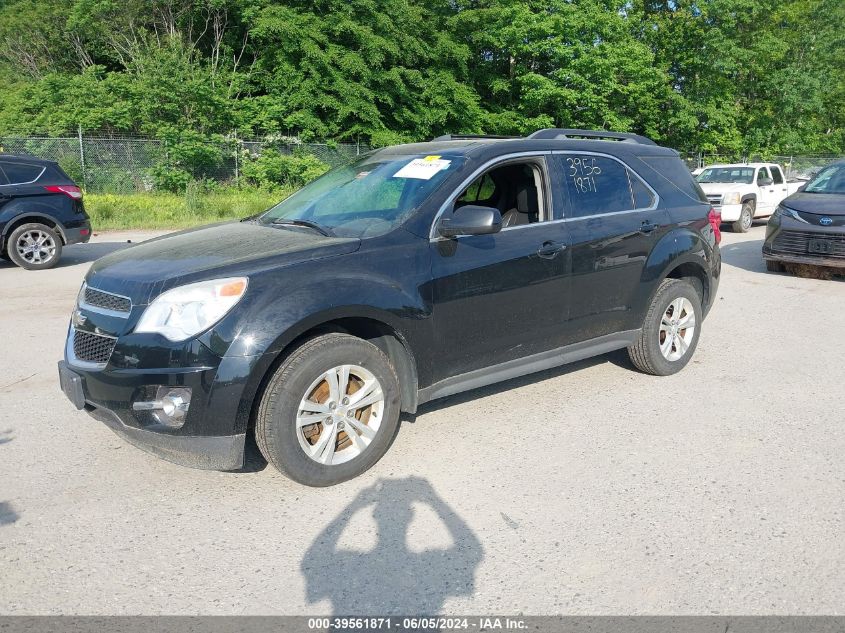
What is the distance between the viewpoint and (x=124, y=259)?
4.11 m

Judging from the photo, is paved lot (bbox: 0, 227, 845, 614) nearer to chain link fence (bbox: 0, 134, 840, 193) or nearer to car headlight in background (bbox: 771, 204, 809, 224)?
car headlight in background (bbox: 771, 204, 809, 224)

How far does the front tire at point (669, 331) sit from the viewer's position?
5.56 meters

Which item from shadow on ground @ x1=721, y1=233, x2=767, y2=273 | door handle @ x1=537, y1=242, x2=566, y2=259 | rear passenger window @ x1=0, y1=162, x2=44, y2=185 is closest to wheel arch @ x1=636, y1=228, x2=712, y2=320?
door handle @ x1=537, y1=242, x2=566, y2=259

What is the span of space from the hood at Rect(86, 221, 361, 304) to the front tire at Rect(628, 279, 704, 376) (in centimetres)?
275

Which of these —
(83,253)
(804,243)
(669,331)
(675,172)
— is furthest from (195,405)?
(83,253)

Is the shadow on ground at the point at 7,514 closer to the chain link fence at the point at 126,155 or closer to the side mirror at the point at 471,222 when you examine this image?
the side mirror at the point at 471,222

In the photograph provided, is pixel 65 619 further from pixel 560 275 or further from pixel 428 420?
pixel 560 275

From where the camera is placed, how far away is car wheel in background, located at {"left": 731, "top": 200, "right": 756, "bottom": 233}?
1769 centimetres

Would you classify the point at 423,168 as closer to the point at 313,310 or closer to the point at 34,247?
the point at 313,310

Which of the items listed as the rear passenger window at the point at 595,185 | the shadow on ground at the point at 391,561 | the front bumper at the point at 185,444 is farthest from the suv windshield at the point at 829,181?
the front bumper at the point at 185,444

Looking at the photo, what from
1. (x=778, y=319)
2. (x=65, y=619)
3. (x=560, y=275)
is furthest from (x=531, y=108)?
(x=65, y=619)

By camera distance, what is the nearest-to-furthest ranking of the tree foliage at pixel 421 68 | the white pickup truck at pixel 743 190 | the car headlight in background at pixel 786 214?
the car headlight in background at pixel 786 214
the white pickup truck at pixel 743 190
the tree foliage at pixel 421 68

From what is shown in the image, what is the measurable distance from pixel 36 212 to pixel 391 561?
10276 mm

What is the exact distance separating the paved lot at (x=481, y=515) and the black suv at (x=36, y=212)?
6.54 metres
